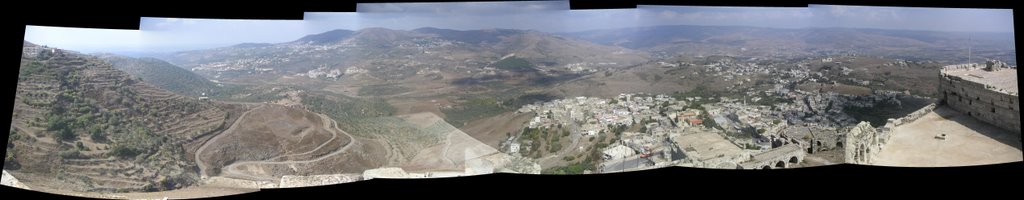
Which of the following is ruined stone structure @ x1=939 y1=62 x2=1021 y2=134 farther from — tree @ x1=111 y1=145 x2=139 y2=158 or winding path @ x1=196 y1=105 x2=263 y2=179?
tree @ x1=111 y1=145 x2=139 y2=158

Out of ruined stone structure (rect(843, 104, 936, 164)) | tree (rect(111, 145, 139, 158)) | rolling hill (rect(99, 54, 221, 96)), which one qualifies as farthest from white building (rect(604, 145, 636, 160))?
tree (rect(111, 145, 139, 158))

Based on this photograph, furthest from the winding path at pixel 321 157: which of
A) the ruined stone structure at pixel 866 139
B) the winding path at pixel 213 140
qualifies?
the ruined stone structure at pixel 866 139

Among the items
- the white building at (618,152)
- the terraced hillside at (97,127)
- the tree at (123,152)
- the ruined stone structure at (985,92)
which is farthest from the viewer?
the ruined stone structure at (985,92)

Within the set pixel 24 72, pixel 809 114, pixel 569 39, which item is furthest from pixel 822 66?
pixel 24 72

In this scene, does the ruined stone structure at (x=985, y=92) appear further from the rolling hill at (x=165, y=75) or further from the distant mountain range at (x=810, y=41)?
the rolling hill at (x=165, y=75)

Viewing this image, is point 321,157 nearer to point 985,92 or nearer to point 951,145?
point 951,145

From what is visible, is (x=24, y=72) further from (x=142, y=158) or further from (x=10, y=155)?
(x=142, y=158)
